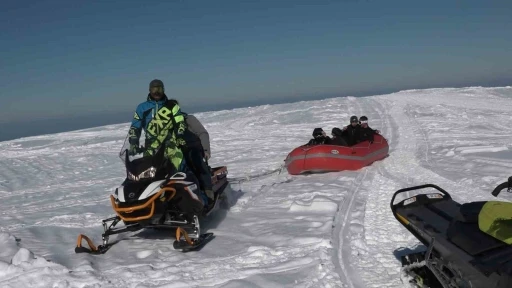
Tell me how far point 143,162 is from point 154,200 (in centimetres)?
54

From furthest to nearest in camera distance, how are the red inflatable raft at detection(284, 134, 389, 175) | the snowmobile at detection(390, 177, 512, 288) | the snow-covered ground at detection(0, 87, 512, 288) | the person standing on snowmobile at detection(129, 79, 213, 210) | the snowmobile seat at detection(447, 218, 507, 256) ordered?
the red inflatable raft at detection(284, 134, 389, 175), the person standing on snowmobile at detection(129, 79, 213, 210), the snow-covered ground at detection(0, 87, 512, 288), the snowmobile seat at detection(447, 218, 507, 256), the snowmobile at detection(390, 177, 512, 288)

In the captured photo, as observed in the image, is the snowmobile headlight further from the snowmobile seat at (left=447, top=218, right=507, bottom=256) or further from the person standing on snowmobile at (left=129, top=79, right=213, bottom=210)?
the snowmobile seat at (left=447, top=218, right=507, bottom=256)

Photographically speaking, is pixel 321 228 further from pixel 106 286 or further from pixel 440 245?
pixel 106 286

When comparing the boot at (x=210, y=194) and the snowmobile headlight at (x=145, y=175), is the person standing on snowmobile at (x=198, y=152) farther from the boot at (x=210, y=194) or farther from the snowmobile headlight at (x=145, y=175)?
the snowmobile headlight at (x=145, y=175)

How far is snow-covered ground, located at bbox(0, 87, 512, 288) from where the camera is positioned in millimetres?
3955

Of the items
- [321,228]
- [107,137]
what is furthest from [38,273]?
[107,137]

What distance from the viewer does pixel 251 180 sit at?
368 inches

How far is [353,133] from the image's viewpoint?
10.7m

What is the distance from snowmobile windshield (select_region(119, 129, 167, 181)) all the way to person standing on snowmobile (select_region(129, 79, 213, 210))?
0.8 inches

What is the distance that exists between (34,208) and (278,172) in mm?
5316

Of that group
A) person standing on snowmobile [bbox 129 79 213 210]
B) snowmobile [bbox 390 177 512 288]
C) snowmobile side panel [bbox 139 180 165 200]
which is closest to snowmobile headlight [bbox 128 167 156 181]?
snowmobile side panel [bbox 139 180 165 200]

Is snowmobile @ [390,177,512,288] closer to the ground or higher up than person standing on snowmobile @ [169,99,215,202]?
closer to the ground

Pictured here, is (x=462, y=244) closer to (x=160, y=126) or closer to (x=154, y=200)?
(x=154, y=200)

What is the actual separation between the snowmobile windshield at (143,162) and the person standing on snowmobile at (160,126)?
0.07 ft
